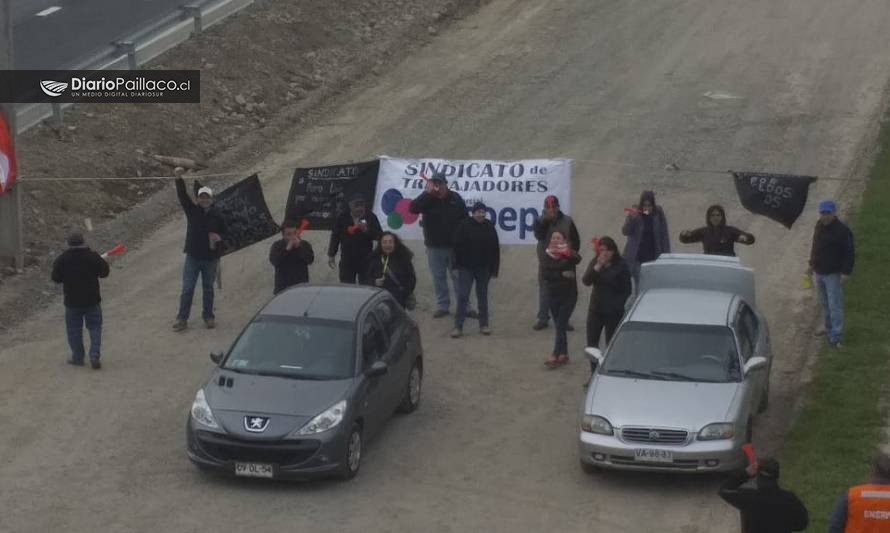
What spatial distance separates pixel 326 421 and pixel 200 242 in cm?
552

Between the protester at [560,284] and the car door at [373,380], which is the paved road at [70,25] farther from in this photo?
the car door at [373,380]

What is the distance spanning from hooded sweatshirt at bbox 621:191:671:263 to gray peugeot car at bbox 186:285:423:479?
3.78 meters

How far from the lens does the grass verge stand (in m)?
14.1

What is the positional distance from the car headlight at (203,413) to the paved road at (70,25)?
1535 cm

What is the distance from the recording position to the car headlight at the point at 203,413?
1434 cm

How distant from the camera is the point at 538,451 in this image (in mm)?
15664

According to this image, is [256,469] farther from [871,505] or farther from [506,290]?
[506,290]

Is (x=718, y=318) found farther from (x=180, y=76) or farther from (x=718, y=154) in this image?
(x=180, y=76)

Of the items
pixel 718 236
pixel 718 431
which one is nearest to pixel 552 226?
→ pixel 718 236

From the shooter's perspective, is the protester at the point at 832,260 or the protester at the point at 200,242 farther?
the protester at the point at 200,242

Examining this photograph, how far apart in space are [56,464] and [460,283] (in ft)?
20.2

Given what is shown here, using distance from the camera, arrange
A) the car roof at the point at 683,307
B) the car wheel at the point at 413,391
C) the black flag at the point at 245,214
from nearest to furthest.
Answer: the car roof at the point at 683,307 → the car wheel at the point at 413,391 → the black flag at the point at 245,214

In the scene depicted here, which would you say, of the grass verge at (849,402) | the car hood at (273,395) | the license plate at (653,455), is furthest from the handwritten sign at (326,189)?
the license plate at (653,455)

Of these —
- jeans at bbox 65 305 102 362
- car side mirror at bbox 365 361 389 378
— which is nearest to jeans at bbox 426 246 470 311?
jeans at bbox 65 305 102 362
